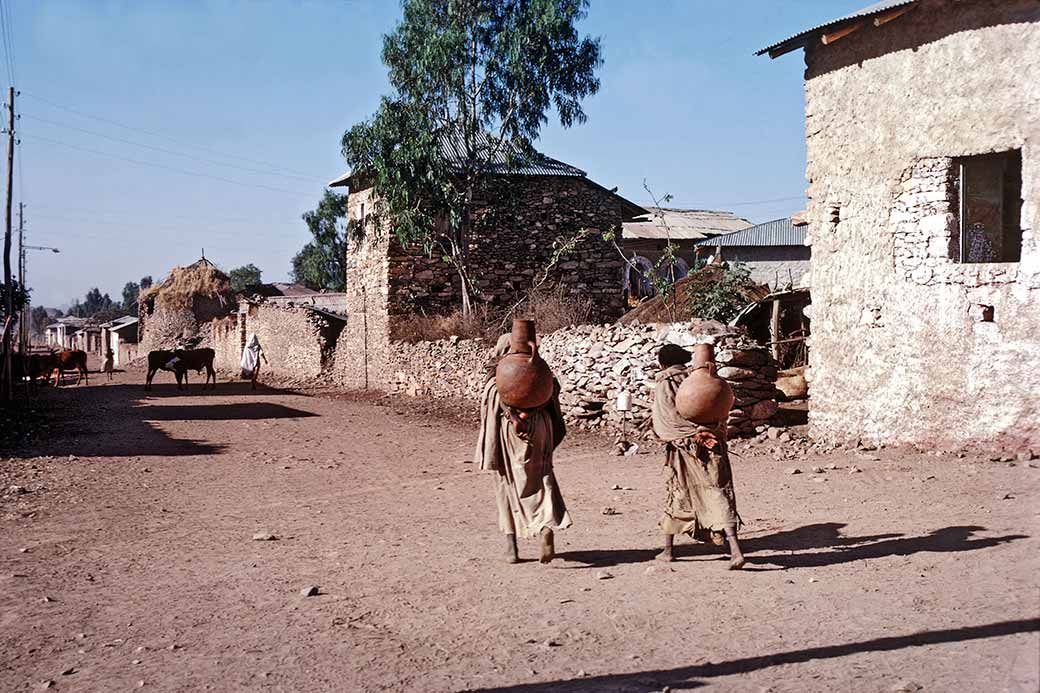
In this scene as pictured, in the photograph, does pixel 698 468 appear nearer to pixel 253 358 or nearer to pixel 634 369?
pixel 634 369

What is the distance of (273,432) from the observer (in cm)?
1491

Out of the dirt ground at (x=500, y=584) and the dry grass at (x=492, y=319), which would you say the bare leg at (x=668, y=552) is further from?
the dry grass at (x=492, y=319)

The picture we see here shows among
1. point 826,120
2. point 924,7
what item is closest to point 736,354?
point 826,120

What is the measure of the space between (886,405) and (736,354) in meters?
2.36

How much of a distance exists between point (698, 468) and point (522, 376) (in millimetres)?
1329

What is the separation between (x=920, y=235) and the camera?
10.1 metres

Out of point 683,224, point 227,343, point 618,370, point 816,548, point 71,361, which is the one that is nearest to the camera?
point 816,548

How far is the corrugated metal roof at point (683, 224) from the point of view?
36781 mm

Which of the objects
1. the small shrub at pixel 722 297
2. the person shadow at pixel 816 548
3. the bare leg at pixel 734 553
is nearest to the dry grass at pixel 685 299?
the small shrub at pixel 722 297

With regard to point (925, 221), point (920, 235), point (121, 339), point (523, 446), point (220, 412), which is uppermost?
point (925, 221)

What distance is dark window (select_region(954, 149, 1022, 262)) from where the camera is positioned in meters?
9.98

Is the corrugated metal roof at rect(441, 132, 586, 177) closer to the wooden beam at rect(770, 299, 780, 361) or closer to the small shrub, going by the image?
the small shrub

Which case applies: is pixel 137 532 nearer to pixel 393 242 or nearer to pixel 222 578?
pixel 222 578

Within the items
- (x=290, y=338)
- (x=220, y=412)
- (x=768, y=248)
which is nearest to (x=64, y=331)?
(x=290, y=338)
